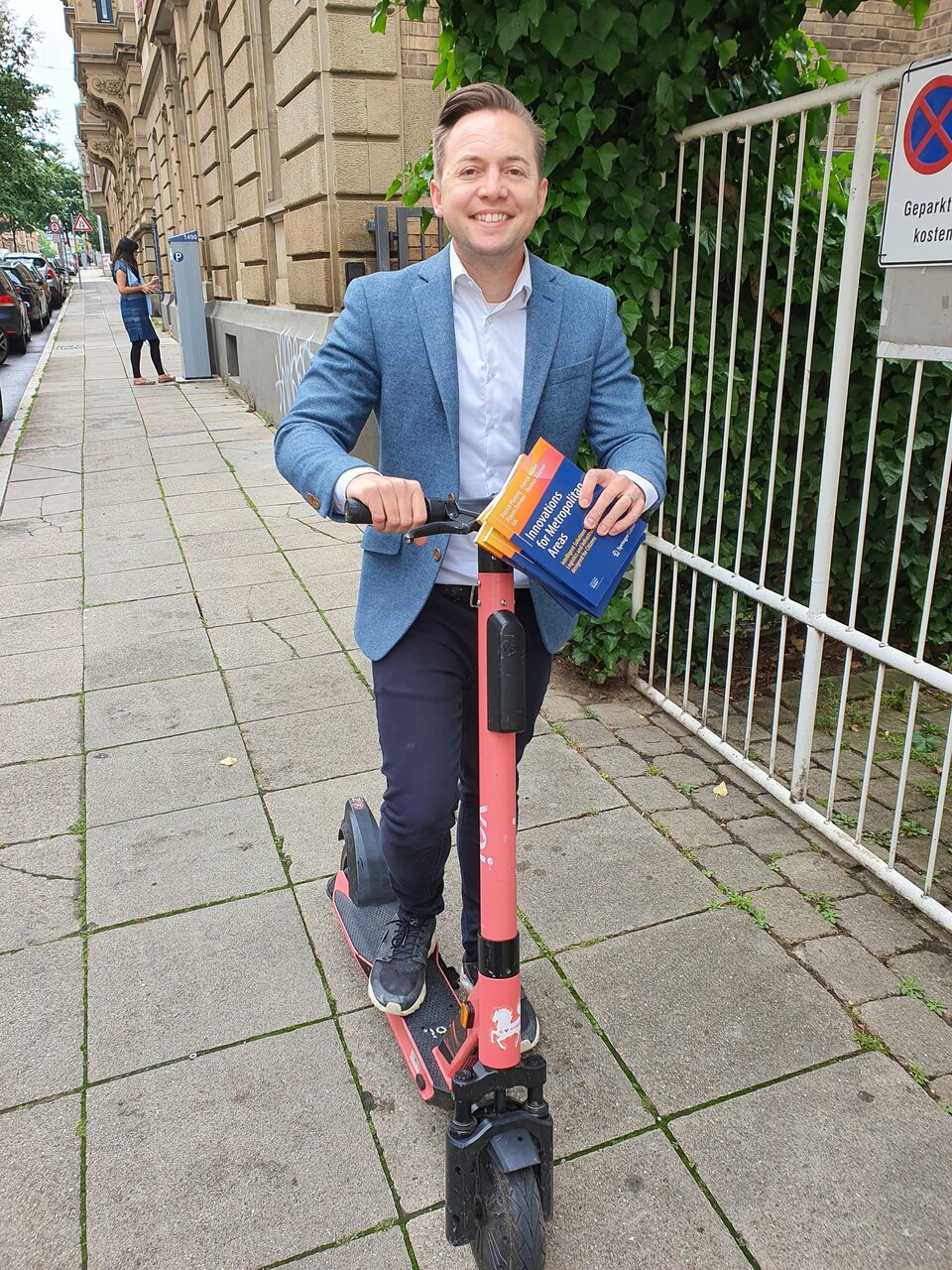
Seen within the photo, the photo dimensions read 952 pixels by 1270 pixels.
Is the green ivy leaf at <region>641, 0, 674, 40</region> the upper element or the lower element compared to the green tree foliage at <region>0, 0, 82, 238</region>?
lower

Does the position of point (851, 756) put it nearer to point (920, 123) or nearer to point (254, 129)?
point (920, 123)

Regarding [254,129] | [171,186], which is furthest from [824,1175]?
[171,186]

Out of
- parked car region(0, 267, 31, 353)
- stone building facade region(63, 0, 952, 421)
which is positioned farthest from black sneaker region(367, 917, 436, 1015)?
parked car region(0, 267, 31, 353)

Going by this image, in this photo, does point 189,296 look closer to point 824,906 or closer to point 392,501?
point 824,906

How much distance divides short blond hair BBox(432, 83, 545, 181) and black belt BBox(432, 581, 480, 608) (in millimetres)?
793

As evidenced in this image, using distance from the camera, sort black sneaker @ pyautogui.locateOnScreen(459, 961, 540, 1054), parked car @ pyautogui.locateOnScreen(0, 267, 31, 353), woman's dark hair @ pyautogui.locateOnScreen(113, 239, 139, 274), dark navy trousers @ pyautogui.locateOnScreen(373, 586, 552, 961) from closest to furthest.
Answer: dark navy trousers @ pyautogui.locateOnScreen(373, 586, 552, 961)
black sneaker @ pyautogui.locateOnScreen(459, 961, 540, 1054)
woman's dark hair @ pyautogui.locateOnScreen(113, 239, 139, 274)
parked car @ pyautogui.locateOnScreen(0, 267, 31, 353)

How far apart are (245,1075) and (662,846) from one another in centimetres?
148

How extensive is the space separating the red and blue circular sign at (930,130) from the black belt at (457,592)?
5.52ft

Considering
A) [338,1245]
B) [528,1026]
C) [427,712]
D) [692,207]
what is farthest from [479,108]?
[692,207]

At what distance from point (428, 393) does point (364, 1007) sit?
152 centimetres

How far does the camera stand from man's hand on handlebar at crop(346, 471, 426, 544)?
1.63m

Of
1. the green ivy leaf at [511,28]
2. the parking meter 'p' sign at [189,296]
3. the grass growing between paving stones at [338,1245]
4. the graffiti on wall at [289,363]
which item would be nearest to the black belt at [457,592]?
the grass growing between paving stones at [338,1245]

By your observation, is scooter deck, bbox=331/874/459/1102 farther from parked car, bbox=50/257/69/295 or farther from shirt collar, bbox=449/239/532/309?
parked car, bbox=50/257/69/295

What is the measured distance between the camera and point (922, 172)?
2625 mm
